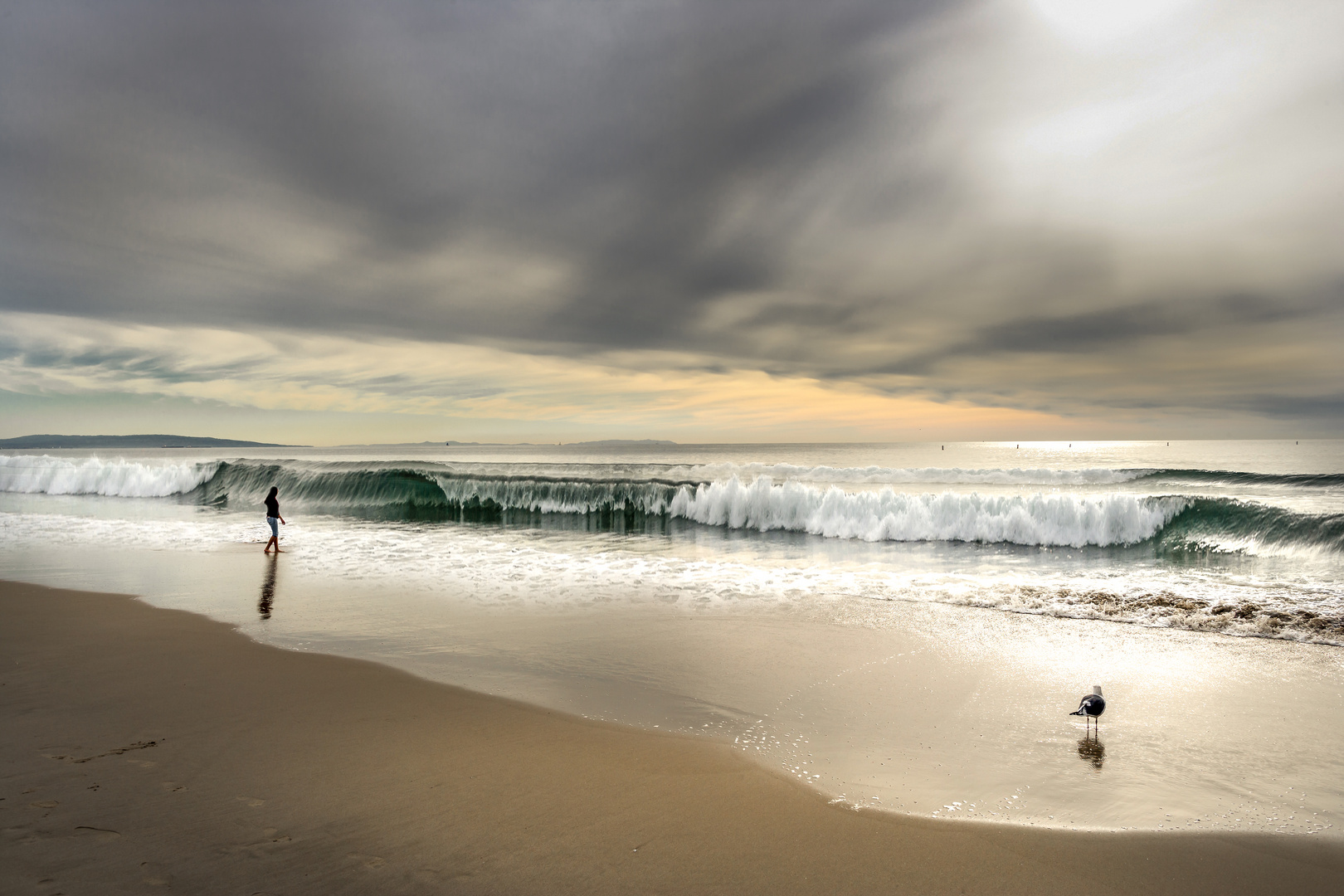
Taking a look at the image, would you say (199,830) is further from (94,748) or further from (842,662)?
(842,662)

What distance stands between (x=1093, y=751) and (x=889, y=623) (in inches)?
133

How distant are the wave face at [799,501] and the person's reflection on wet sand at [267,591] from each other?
1028 cm

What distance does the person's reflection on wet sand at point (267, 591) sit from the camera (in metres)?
8.08

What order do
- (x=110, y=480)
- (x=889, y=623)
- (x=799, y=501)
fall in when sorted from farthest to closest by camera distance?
(x=110, y=480) → (x=799, y=501) → (x=889, y=623)

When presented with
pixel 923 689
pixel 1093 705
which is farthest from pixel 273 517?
pixel 1093 705

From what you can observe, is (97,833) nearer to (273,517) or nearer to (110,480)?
(273,517)

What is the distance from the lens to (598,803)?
3.47m

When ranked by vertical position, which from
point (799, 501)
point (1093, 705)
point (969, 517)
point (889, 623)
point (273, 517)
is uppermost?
point (799, 501)

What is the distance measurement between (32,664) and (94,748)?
2.77m

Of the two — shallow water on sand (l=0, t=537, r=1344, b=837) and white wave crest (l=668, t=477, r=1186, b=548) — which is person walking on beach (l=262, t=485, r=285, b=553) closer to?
shallow water on sand (l=0, t=537, r=1344, b=837)

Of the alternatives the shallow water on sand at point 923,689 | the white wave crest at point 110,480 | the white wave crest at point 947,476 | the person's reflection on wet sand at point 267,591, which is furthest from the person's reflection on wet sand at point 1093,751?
the white wave crest at point 110,480

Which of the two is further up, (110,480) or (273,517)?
(110,480)

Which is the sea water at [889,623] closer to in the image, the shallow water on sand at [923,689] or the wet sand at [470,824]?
the shallow water on sand at [923,689]

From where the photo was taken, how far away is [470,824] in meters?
3.22
